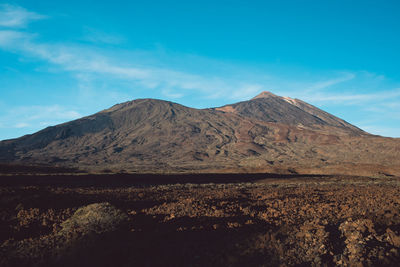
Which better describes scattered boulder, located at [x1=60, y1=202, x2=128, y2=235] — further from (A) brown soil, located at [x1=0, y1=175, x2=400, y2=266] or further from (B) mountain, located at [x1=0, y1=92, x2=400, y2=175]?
(B) mountain, located at [x1=0, y1=92, x2=400, y2=175]

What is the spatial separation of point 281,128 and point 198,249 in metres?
120

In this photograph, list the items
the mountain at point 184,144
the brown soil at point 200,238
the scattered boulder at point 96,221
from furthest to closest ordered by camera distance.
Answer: the mountain at point 184,144
the scattered boulder at point 96,221
the brown soil at point 200,238

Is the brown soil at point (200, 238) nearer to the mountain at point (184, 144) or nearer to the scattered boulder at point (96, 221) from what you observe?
the scattered boulder at point (96, 221)

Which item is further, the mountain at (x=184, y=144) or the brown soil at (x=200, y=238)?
the mountain at (x=184, y=144)

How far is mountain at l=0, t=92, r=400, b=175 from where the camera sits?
8225 centimetres

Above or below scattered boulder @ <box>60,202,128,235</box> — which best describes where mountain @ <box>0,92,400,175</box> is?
above

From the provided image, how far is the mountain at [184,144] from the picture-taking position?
82.2 m

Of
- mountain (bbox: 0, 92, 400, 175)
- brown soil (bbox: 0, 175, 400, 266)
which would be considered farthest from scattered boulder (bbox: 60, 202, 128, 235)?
mountain (bbox: 0, 92, 400, 175)

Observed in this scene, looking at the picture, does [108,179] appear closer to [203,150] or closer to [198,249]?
[198,249]

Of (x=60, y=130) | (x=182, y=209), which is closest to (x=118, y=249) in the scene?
(x=182, y=209)

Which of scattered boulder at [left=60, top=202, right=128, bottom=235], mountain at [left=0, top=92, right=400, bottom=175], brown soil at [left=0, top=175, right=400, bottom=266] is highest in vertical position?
mountain at [left=0, top=92, right=400, bottom=175]

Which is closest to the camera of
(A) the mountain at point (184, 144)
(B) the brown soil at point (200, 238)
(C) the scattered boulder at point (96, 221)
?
(B) the brown soil at point (200, 238)

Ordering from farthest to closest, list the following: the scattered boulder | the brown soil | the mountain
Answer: the mountain
the scattered boulder
the brown soil

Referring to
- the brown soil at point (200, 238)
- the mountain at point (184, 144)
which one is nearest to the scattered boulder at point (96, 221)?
the brown soil at point (200, 238)
